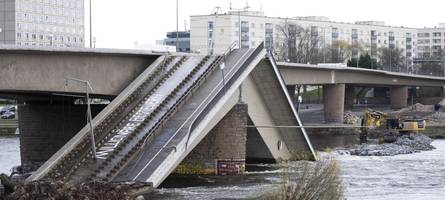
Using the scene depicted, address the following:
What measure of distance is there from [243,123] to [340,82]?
4731 centimetres

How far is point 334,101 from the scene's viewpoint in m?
104

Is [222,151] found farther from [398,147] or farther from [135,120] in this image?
[398,147]

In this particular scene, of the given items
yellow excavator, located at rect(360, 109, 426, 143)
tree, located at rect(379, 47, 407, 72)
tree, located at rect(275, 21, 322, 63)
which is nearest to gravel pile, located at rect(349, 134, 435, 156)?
yellow excavator, located at rect(360, 109, 426, 143)

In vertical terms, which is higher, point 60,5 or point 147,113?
point 60,5

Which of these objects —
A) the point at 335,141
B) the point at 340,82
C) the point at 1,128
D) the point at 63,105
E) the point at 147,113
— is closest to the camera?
the point at 147,113

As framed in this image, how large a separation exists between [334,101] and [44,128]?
4797 centimetres

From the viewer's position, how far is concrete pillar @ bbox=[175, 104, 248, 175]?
54188mm

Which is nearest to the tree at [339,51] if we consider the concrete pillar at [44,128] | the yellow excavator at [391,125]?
the yellow excavator at [391,125]

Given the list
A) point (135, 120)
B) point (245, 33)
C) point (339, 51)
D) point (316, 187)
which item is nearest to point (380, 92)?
point (245, 33)

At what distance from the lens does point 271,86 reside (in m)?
60.0

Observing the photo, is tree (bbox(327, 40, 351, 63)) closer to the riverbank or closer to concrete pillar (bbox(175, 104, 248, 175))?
the riverbank

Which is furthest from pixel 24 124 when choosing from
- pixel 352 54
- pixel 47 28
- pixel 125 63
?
pixel 352 54

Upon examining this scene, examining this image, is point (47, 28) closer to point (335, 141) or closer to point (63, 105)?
point (335, 141)

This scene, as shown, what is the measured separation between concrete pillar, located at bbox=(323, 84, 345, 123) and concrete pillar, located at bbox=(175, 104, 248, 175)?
4969 cm
